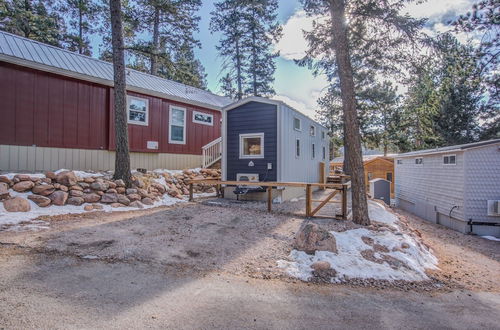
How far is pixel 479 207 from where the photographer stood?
29.0 ft

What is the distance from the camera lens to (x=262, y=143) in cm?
927

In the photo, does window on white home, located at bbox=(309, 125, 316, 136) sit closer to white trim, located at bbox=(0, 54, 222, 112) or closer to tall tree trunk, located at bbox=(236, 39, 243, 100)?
white trim, located at bbox=(0, 54, 222, 112)

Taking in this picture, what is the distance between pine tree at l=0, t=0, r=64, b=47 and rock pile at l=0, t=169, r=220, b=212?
12.0m

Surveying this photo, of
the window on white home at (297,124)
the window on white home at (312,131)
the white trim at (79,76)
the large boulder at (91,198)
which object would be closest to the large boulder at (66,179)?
the large boulder at (91,198)

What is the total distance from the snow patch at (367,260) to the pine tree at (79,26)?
21.5 metres

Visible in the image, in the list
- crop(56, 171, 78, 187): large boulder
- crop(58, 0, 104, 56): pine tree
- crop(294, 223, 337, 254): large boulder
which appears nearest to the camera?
crop(294, 223, 337, 254): large boulder

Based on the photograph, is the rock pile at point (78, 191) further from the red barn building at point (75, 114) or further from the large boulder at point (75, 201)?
the red barn building at point (75, 114)

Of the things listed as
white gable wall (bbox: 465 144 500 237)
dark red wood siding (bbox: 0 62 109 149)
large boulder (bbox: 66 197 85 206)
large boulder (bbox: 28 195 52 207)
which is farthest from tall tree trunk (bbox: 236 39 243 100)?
large boulder (bbox: 28 195 52 207)

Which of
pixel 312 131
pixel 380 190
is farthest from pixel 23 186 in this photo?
pixel 380 190

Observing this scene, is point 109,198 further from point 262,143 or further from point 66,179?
point 262,143

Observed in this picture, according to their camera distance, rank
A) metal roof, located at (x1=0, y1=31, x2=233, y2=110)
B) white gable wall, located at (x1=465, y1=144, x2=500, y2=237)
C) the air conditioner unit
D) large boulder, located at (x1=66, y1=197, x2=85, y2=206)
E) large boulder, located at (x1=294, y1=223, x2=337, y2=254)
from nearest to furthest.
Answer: large boulder, located at (x1=294, y1=223, x2=337, y2=254), large boulder, located at (x1=66, y1=197, x2=85, y2=206), metal roof, located at (x1=0, y1=31, x2=233, y2=110), the air conditioner unit, white gable wall, located at (x1=465, y1=144, x2=500, y2=237)

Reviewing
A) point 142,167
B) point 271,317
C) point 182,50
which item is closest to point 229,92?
point 182,50

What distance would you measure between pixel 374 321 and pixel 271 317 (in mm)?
1039

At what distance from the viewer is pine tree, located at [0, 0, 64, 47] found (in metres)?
13.6
